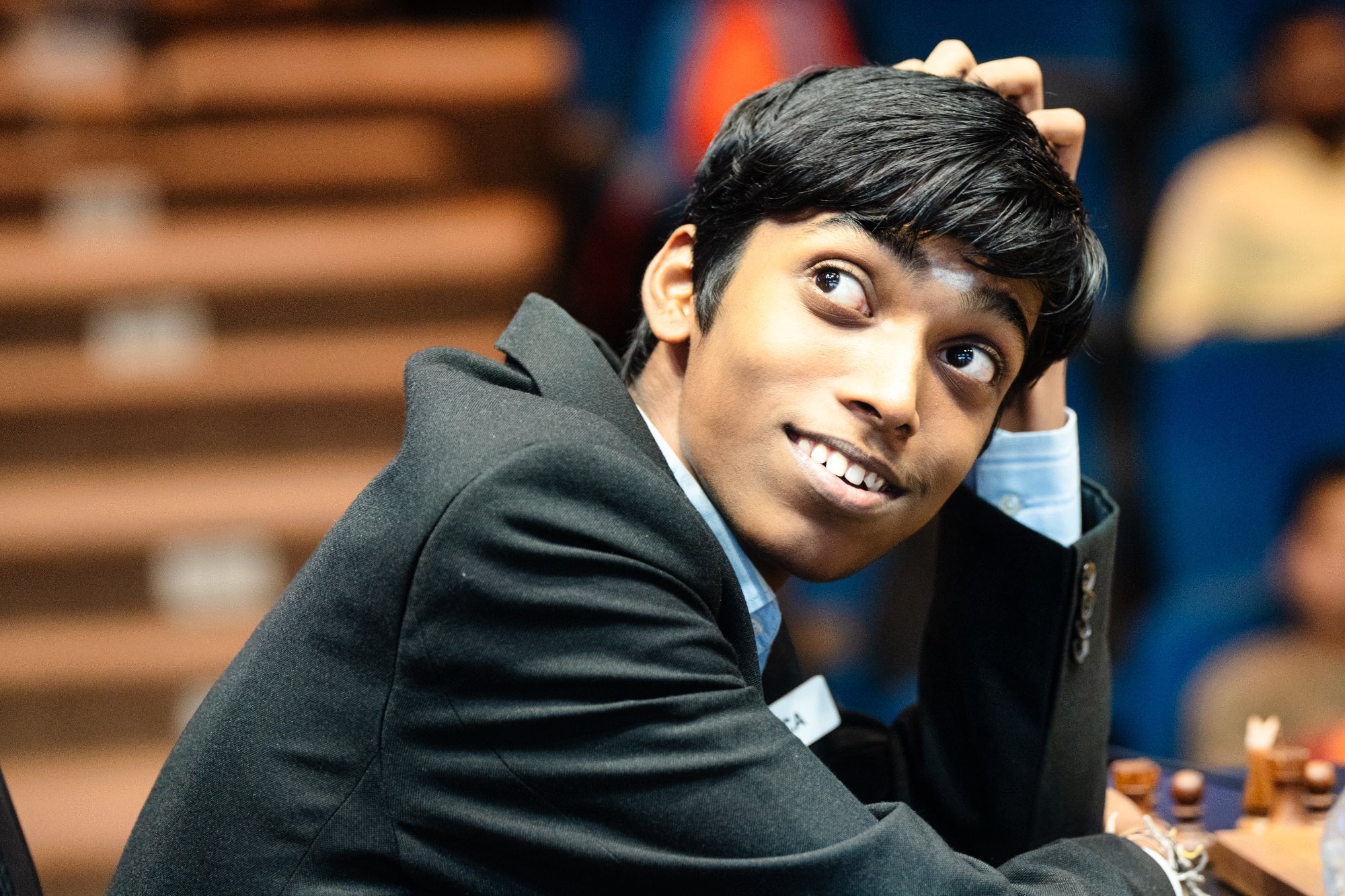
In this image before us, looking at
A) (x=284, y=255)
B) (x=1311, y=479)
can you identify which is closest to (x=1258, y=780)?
(x=1311, y=479)

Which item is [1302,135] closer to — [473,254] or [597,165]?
[597,165]

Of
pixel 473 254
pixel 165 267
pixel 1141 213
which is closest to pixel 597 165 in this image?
pixel 473 254

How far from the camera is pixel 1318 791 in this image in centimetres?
124

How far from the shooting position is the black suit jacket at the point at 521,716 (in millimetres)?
893

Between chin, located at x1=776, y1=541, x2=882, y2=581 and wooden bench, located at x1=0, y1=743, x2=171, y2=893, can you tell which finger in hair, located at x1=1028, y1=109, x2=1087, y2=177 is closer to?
chin, located at x1=776, y1=541, x2=882, y2=581

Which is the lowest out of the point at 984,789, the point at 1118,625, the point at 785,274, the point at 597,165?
the point at 1118,625

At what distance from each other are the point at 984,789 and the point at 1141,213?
2.39 m

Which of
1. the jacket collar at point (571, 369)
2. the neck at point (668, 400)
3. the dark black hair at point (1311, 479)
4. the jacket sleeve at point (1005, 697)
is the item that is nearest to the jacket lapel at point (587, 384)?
the jacket collar at point (571, 369)

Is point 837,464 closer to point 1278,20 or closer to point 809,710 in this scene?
point 809,710

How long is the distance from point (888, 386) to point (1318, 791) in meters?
0.60

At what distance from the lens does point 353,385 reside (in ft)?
11.4

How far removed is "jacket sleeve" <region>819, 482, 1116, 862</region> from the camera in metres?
1.26

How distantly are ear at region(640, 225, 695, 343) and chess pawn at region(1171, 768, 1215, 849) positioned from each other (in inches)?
24.1

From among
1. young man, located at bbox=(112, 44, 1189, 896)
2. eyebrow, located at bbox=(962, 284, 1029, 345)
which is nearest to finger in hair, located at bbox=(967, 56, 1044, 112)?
young man, located at bbox=(112, 44, 1189, 896)
